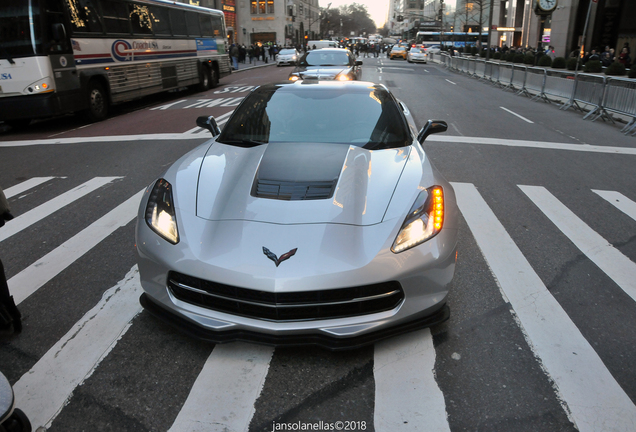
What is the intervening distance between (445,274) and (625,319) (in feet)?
5.10

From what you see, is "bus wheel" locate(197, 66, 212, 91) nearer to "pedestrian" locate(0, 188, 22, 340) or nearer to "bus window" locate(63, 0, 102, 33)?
"bus window" locate(63, 0, 102, 33)

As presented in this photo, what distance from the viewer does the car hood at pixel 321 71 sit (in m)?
14.7

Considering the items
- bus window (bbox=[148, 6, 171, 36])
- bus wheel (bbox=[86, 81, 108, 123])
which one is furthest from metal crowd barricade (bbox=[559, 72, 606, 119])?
bus window (bbox=[148, 6, 171, 36])

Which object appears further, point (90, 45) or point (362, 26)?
point (362, 26)

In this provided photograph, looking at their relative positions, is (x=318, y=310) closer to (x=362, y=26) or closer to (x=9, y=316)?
(x=9, y=316)

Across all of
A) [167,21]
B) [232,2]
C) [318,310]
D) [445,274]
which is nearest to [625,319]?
[445,274]

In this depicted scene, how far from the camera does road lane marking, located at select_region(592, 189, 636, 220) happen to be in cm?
605

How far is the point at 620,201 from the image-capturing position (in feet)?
21.1

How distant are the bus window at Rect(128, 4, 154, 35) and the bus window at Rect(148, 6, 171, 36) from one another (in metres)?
0.22

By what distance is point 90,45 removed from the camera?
1322 cm

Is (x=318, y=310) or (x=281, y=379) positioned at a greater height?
(x=318, y=310)

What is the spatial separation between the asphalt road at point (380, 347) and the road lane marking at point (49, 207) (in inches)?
1.7

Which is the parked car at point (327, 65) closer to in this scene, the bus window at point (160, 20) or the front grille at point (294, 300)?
the bus window at point (160, 20)

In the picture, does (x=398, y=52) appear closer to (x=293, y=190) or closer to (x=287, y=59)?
(x=287, y=59)
